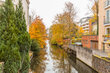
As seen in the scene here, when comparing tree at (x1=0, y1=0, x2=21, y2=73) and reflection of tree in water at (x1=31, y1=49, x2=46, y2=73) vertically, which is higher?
tree at (x1=0, y1=0, x2=21, y2=73)

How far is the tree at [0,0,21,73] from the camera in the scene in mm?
6277

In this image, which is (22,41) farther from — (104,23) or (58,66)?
(104,23)

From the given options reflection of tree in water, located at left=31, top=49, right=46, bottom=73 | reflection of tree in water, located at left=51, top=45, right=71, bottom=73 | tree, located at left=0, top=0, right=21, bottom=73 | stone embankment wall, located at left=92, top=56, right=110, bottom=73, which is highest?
tree, located at left=0, top=0, right=21, bottom=73

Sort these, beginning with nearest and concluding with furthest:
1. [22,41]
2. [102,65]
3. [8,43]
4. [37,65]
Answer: [8,43], [22,41], [102,65], [37,65]

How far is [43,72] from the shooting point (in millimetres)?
12906

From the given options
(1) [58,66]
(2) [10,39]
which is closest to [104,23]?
(1) [58,66]

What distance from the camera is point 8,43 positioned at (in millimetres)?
6371

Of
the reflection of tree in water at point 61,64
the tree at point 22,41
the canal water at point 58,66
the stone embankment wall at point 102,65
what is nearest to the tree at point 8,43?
the tree at point 22,41

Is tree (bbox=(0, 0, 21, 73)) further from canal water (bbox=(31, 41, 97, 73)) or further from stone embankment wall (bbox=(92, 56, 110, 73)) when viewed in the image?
stone embankment wall (bbox=(92, 56, 110, 73))

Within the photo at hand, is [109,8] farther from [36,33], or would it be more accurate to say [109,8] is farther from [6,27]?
[6,27]

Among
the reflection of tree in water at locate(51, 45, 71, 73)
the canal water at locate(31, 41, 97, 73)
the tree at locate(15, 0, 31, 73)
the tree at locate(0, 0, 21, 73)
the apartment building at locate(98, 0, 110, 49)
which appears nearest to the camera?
the tree at locate(0, 0, 21, 73)

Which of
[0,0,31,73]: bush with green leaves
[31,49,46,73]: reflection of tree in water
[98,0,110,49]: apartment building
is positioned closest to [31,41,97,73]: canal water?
[31,49,46,73]: reflection of tree in water

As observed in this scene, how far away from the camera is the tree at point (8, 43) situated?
628 cm

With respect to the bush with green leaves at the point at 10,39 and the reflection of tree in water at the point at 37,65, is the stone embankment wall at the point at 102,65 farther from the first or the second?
the bush with green leaves at the point at 10,39
